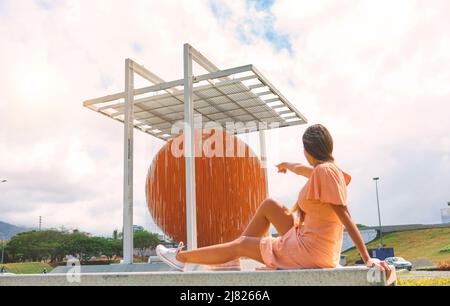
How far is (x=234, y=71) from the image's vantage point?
37.6ft

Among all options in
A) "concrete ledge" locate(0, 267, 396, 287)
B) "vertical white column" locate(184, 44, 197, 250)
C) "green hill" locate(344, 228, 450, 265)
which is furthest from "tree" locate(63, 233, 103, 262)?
"concrete ledge" locate(0, 267, 396, 287)

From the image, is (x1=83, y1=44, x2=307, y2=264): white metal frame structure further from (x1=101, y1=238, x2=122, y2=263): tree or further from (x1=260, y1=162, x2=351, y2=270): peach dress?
(x1=101, y1=238, x2=122, y2=263): tree

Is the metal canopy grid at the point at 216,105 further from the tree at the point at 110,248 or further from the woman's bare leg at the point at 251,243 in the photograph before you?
the tree at the point at 110,248

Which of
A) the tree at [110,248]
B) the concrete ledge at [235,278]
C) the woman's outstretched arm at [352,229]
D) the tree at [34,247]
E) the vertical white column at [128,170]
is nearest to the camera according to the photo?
the concrete ledge at [235,278]

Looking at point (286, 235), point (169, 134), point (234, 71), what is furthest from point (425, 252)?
point (286, 235)

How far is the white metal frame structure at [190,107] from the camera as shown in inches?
452

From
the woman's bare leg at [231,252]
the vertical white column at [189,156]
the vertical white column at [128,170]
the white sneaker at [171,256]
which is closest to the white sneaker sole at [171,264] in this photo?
the white sneaker at [171,256]

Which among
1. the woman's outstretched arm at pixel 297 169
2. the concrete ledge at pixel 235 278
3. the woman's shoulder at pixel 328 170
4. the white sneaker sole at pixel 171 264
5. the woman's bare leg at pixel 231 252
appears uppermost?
the woman's outstretched arm at pixel 297 169

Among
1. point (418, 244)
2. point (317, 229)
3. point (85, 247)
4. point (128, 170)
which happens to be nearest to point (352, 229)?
point (317, 229)

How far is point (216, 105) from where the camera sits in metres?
13.9

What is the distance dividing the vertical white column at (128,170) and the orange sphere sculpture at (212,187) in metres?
0.81
